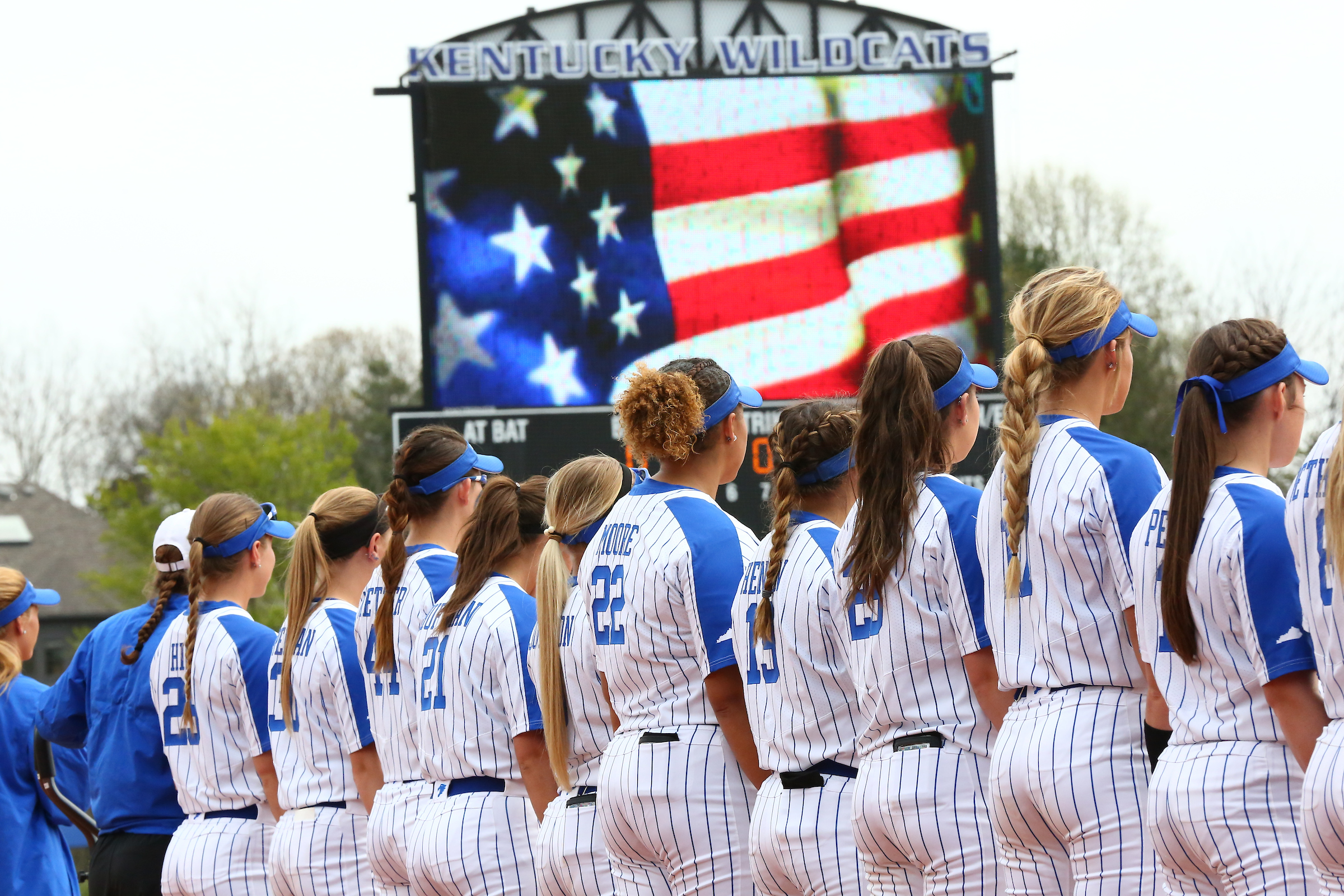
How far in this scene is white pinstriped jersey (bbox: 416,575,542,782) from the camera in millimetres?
4750

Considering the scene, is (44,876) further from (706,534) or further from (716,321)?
(716,321)

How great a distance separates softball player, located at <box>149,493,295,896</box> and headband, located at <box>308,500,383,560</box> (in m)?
0.14

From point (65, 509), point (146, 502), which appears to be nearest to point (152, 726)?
point (146, 502)

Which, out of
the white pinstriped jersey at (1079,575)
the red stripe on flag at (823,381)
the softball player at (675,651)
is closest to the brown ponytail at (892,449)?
the white pinstriped jersey at (1079,575)

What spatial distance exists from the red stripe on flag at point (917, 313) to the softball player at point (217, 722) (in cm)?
700

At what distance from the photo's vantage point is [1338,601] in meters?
2.94

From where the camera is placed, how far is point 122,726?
19.4 feet

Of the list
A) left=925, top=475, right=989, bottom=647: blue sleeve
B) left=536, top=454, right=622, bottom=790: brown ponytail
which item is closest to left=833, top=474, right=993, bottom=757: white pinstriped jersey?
left=925, top=475, right=989, bottom=647: blue sleeve

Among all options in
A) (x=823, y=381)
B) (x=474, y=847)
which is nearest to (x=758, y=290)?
(x=823, y=381)

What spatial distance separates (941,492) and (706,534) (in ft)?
2.26

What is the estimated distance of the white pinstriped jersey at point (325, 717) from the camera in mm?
5359

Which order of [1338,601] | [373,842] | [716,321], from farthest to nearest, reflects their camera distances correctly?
[716,321], [373,842], [1338,601]

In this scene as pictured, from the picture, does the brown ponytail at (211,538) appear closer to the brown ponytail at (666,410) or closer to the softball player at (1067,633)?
the brown ponytail at (666,410)

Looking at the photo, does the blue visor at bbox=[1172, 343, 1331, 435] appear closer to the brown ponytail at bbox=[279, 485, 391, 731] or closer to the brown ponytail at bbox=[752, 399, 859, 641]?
the brown ponytail at bbox=[752, 399, 859, 641]
